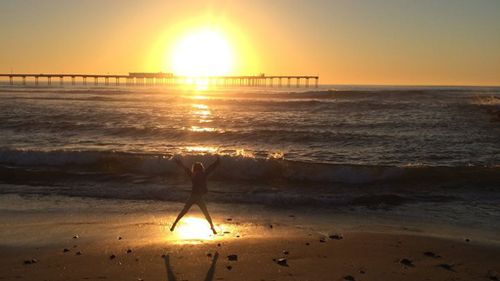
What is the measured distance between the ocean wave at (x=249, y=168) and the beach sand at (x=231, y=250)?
5.74 metres

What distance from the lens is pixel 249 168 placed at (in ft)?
53.9

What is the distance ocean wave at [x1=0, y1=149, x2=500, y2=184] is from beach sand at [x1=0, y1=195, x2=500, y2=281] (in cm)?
574

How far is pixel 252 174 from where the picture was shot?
629 inches

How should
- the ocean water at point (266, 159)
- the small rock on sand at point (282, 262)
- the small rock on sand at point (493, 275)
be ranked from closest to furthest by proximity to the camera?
the small rock on sand at point (493, 275) < the small rock on sand at point (282, 262) < the ocean water at point (266, 159)

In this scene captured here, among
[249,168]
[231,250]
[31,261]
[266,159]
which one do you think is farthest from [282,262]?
[266,159]

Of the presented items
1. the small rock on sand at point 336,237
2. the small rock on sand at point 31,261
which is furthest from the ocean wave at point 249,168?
the small rock on sand at point 31,261

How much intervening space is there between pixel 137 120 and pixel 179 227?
2240 centimetres

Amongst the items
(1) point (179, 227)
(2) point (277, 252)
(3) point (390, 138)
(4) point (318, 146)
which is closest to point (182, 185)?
(1) point (179, 227)

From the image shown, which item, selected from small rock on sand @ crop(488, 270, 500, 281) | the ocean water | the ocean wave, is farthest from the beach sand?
the ocean wave

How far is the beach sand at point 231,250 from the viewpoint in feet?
20.9

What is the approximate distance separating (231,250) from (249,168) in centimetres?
914

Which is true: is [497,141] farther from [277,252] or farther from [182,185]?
[277,252]

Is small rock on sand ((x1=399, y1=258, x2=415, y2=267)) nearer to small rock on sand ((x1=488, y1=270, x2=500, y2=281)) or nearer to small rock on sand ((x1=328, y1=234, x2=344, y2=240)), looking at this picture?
small rock on sand ((x1=488, y1=270, x2=500, y2=281))

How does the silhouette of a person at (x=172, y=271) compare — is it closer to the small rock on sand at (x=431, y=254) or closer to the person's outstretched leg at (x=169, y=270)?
the person's outstretched leg at (x=169, y=270)
